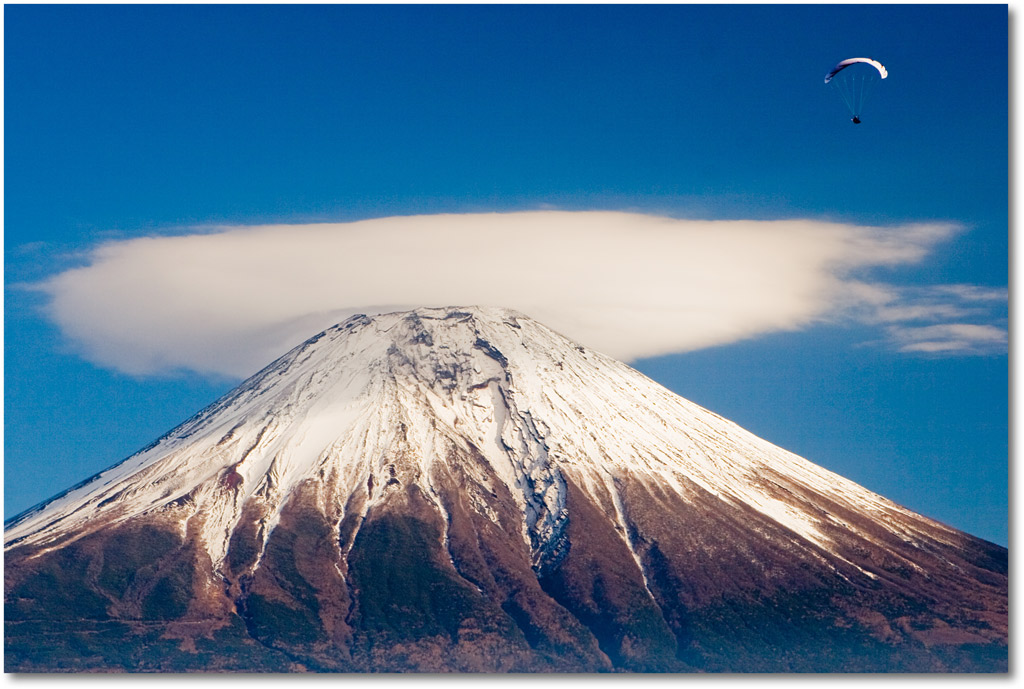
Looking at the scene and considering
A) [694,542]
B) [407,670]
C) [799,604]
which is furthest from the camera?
[694,542]

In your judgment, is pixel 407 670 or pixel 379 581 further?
pixel 379 581

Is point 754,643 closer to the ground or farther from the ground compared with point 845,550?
closer to the ground

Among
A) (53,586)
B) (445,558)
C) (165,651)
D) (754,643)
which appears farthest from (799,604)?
(53,586)

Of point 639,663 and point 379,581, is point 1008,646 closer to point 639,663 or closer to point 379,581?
point 639,663

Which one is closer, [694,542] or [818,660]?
[818,660]

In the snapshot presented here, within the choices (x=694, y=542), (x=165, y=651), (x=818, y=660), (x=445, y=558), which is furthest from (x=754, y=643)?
(x=165, y=651)

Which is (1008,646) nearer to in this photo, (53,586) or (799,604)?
(799,604)

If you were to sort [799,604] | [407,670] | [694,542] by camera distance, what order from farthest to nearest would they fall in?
[694,542]
[799,604]
[407,670]

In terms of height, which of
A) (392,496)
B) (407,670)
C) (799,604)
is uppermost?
(392,496)

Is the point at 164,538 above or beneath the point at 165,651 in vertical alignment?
above
